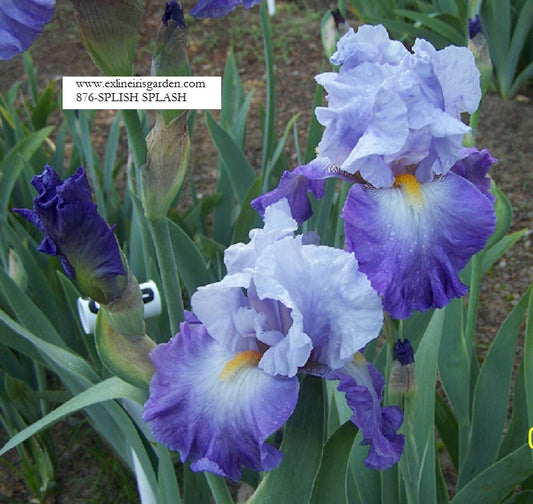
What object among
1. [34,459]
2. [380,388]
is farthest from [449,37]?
[380,388]

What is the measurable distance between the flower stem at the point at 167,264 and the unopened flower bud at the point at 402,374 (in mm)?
233

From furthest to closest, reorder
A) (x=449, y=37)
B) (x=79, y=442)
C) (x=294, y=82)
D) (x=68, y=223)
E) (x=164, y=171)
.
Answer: (x=294, y=82), (x=449, y=37), (x=79, y=442), (x=164, y=171), (x=68, y=223)

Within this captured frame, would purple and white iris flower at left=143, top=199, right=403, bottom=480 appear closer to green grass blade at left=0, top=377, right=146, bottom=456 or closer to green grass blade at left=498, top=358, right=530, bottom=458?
green grass blade at left=0, top=377, right=146, bottom=456

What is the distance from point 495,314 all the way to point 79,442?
41.1 inches

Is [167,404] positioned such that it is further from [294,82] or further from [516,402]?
[294,82]

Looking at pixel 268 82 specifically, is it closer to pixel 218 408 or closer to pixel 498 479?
pixel 498 479

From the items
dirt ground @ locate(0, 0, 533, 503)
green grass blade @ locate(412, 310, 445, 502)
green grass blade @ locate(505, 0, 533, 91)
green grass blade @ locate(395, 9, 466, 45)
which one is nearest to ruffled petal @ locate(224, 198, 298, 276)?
green grass blade @ locate(412, 310, 445, 502)

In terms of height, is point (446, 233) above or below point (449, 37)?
below

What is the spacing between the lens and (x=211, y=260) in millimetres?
1411

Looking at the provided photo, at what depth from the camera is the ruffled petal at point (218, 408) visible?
61cm

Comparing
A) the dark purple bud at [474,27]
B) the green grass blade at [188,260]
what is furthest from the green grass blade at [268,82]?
the dark purple bud at [474,27]

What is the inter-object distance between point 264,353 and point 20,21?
36cm

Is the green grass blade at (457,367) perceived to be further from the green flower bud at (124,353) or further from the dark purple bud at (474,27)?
the green flower bud at (124,353)

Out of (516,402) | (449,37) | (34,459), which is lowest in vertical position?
(34,459)
